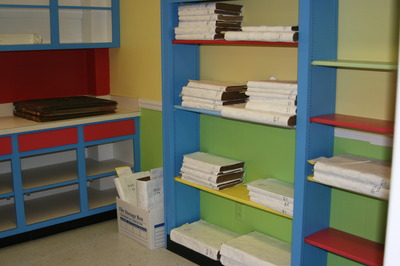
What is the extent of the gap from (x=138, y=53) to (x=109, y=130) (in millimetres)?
721

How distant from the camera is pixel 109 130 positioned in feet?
13.7

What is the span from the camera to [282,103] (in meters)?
2.74

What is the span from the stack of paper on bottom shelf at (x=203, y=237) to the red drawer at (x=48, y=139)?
3.73ft

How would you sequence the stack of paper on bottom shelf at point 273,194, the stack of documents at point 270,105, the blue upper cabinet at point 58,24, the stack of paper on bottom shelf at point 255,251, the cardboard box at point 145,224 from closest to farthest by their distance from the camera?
the stack of documents at point 270,105
the stack of paper on bottom shelf at point 273,194
the stack of paper on bottom shelf at point 255,251
the cardboard box at point 145,224
the blue upper cabinet at point 58,24

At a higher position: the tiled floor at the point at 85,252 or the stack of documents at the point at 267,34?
the stack of documents at the point at 267,34

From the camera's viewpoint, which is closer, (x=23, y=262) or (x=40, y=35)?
(x=23, y=262)

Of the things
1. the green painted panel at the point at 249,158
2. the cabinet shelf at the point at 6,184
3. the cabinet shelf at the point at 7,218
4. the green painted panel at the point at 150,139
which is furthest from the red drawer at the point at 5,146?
the green painted panel at the point at 249,158

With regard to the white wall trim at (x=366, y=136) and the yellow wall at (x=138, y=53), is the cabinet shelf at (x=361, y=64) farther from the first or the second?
the yellow wall at (x=138, y=53)

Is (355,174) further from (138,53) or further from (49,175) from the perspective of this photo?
(49,175)

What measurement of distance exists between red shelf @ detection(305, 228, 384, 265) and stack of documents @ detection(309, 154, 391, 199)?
380 millimetres

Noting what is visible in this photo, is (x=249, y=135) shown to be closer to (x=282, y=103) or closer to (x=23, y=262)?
(x=282, y=103)

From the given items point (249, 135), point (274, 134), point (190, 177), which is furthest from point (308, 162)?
point (190, 177)

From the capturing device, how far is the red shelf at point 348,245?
8.10 ft

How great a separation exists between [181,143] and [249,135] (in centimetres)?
56
